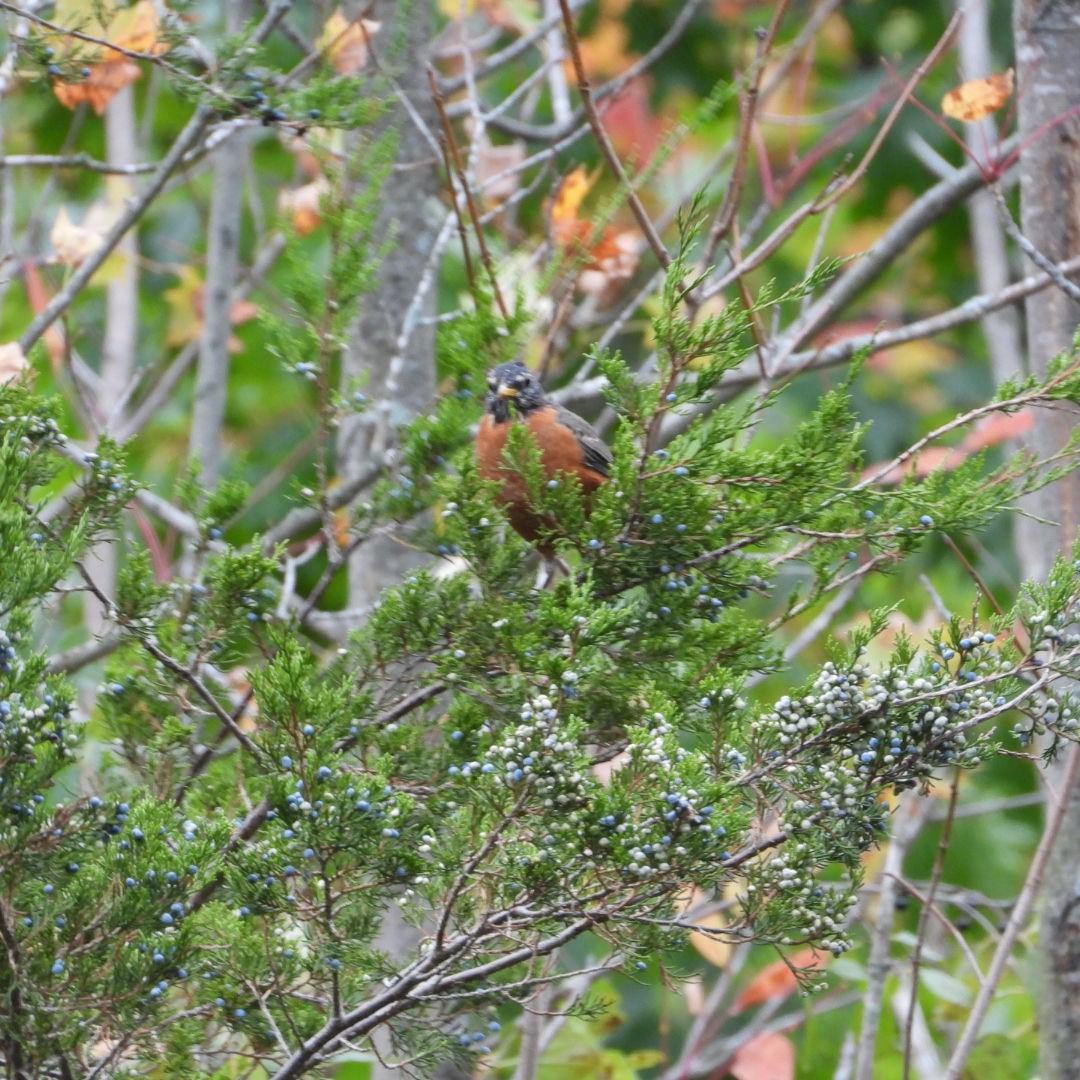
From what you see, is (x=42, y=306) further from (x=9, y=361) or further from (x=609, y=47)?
(x=609, y=47)

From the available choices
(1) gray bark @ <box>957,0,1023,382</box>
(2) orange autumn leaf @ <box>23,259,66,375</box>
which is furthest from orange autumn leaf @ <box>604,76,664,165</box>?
(2) orange autumn leaf @ <box>23,259,66,375</box>

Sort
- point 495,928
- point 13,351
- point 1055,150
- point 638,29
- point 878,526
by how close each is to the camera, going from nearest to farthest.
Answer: point 495,928 < point 878,526 < point 13,351 < point 1055,150 < point 638,29

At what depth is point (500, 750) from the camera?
2.35 meters

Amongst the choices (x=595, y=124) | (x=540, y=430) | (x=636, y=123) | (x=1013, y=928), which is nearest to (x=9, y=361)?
(x=540, y=430)

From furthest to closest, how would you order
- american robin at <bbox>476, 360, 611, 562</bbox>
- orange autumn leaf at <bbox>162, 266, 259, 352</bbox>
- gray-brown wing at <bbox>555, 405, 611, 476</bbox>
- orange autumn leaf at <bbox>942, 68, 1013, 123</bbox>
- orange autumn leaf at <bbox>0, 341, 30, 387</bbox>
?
orange autumn leaf at <bbox>162, 266, 259, 352</bbox> < gray-brown wing at <bbox>555, 405, 611, 476</bbox> < american robin at <bbox>476, 360, 611, 562</bbox> < orange autumn leaf at <bbox>942, 68, 1013, 123</bbox> < orange autumn leaf at <bbox>0, 341, 30, 387</bbox>

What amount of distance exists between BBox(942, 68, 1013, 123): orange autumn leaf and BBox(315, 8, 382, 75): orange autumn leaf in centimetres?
178

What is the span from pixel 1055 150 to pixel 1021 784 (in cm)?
507

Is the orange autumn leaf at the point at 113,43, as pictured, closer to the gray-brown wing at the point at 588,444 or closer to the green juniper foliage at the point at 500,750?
the gray-brown wing at the point at 588,444

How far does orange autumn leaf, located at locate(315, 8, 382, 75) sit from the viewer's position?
4594 mm

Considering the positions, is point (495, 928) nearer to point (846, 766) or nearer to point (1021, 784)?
point (846, 766)

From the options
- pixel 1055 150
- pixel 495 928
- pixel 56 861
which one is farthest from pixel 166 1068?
pixel 1055 150

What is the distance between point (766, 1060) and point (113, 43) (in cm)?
351

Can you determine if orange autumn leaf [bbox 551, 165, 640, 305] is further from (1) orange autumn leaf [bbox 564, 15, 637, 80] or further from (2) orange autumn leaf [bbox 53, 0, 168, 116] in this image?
(1) orange autumn leaf [bbox 564, 15, 637, 80]

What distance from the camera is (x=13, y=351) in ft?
11.8
